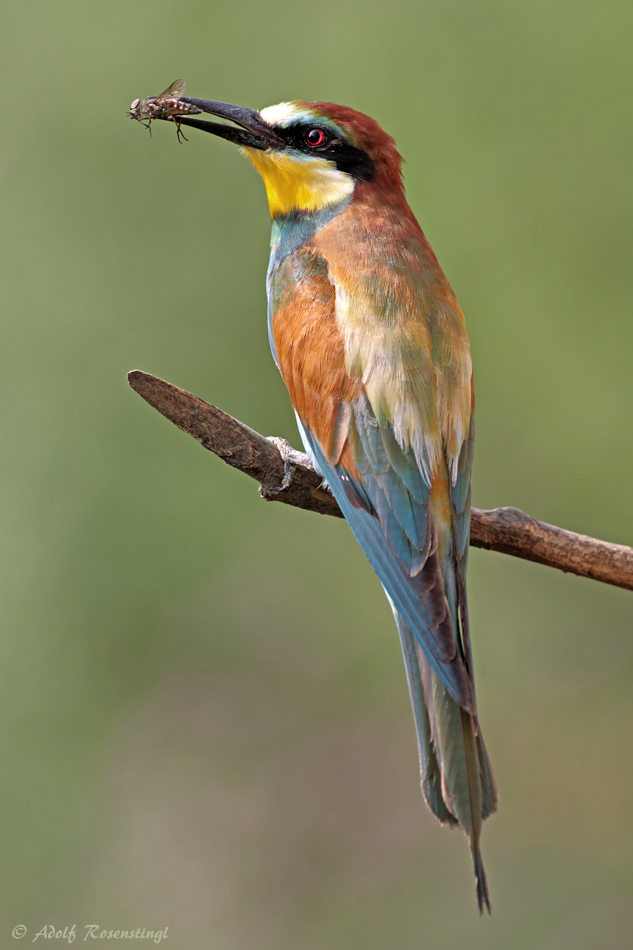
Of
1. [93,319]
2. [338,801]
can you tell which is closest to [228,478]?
[93,319]

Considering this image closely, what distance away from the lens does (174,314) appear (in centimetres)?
320

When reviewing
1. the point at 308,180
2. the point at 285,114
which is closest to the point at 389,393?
the point at 308,180

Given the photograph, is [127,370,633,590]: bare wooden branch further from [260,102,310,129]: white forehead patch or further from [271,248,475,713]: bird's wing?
[260,102,310,129]: white forehead patch

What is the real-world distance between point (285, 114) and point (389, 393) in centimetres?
77

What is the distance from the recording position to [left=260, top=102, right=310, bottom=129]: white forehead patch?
2.02 meters

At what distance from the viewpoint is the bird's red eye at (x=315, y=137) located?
79.9 inches

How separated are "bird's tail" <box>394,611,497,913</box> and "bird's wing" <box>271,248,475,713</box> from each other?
0.05 m

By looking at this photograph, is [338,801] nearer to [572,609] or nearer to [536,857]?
[536,857]

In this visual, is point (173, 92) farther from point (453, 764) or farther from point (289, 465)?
point (453, 764)

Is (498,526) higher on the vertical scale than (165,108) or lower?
lower

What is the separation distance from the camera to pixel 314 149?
2.04 m

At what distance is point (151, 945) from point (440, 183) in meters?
2.78

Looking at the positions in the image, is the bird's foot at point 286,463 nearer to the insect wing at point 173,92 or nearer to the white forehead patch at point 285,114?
the white forehead patch at point 285,114

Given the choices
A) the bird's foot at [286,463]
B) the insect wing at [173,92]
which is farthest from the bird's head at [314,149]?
the bird's foot at [286,463]
